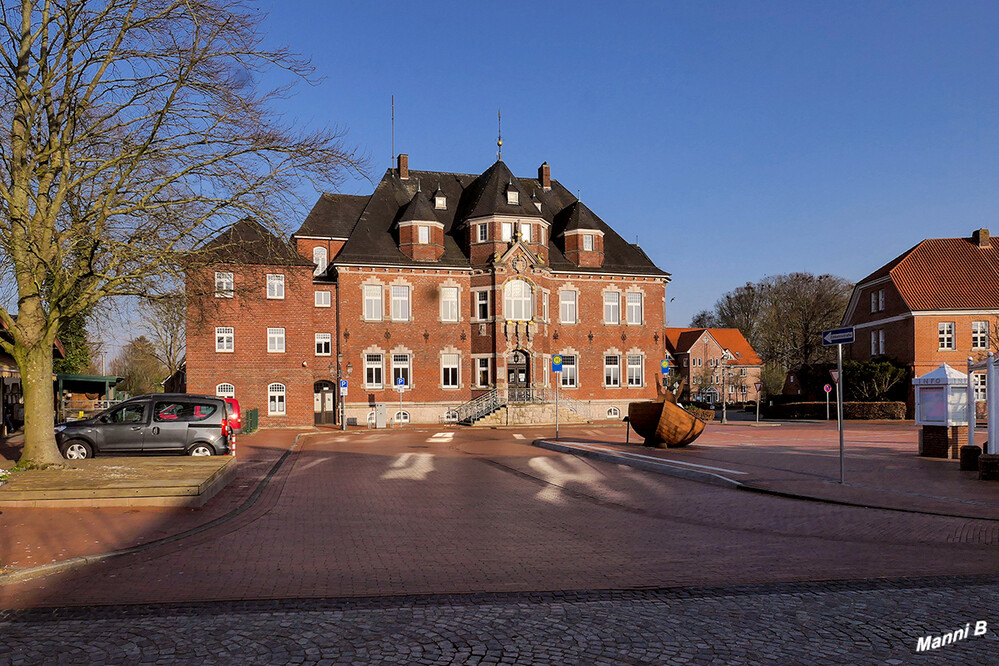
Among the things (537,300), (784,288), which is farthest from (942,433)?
(784,288)

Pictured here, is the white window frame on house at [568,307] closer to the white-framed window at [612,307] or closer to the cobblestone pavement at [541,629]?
the white-framed window at [612,307]

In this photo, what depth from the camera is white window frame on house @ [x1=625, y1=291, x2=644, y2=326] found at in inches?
1907

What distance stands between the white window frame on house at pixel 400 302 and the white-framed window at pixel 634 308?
535 inches

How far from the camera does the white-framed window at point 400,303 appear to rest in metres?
44.6

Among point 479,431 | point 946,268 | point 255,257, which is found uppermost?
point 946,268

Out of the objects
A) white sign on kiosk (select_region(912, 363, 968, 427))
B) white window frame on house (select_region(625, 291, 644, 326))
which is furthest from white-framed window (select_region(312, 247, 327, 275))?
white sign on kiosk (select_region(912, 363, 968, 427))

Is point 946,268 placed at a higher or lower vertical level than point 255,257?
higher

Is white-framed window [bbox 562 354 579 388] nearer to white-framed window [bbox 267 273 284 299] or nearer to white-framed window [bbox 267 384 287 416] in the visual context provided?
white-framed window [bbox 267 384 287 416]

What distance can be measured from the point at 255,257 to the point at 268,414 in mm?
26520

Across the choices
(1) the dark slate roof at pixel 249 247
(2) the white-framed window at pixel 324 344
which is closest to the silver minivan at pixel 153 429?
(1) the dark slate roof at pixel 249 247

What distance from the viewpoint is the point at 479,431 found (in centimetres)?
3762

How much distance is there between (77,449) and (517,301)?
29.6 m

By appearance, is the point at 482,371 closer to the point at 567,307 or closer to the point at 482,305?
the point at 482,305

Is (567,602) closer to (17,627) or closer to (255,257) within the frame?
(17,627)
